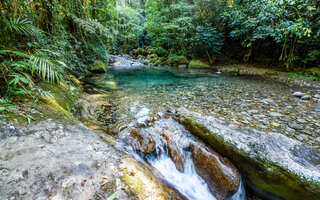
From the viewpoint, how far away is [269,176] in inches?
59.0

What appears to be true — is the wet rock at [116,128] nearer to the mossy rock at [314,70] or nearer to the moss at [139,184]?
the moss at [139,184]

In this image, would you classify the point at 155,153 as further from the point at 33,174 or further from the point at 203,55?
the point at 203,55

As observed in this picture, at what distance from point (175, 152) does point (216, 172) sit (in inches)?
25.6

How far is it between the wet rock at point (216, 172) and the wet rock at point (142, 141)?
0.72m

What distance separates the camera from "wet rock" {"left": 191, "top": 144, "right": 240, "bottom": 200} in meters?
1.59

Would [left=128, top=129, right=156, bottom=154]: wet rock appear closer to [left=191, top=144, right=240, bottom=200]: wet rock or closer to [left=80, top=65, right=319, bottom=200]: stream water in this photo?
[left=80, top=65, right=319, bottom=200]: stream water

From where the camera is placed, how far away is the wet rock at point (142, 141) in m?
2.10

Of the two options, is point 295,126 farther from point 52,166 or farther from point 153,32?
point 153,32

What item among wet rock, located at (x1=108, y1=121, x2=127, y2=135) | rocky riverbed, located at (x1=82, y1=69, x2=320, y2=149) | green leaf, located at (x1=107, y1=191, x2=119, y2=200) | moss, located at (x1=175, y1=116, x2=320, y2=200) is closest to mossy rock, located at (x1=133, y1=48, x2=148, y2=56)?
rocky riverbed, located at (x1=82, y1=69, x2=320, y2=149)

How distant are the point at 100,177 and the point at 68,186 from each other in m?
0.22

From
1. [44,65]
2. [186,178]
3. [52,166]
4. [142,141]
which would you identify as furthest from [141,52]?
[52,166]

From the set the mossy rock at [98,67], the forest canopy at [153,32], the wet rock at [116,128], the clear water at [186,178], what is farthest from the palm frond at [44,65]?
the mossy rock at [98,67]

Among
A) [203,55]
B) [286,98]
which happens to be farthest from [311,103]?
[203,55]

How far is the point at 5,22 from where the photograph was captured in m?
1.79
